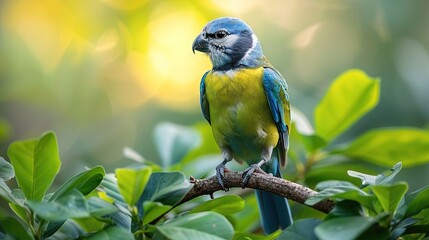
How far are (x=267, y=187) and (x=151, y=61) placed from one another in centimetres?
399

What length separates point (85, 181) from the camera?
1461 millimetres

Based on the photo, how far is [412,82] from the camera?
12.4 feet

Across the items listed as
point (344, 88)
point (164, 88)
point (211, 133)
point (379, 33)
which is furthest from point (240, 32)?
point (164, 88)

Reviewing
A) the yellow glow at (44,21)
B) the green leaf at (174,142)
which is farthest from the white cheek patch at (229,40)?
the yellow glow at (44,21)

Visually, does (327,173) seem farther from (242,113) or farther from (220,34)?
(220,34)

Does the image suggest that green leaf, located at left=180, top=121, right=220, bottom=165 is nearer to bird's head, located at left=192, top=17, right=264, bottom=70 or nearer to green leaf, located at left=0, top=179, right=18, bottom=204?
bird's head, located at left=192, top=17, right=264, bottom=70

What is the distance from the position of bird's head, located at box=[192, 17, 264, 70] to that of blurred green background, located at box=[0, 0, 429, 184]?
89 cm

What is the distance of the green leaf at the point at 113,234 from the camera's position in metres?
1.34

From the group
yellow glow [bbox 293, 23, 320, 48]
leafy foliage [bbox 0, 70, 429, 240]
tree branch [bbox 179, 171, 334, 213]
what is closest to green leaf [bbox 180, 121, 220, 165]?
tree branch [bbox 179, 171, 334, 213]

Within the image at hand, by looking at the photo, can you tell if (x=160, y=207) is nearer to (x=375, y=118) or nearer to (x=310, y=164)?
(x=310, y=164)

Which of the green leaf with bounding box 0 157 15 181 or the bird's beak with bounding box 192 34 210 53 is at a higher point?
the bird's beak with bounding box 192 34 210 53

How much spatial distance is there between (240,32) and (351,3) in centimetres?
219

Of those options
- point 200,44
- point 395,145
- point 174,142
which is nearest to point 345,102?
point 395,145

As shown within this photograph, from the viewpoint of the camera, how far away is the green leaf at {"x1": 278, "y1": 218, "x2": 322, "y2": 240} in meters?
1.42
